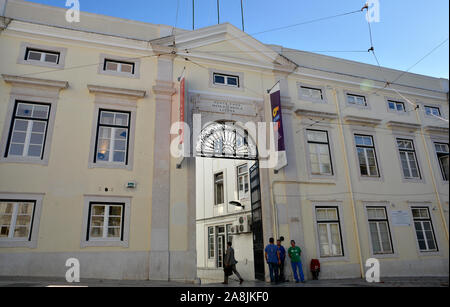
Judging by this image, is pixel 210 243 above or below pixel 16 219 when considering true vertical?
below

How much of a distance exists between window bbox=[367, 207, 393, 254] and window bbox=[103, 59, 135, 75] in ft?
36.6

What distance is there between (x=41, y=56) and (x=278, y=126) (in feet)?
29.1

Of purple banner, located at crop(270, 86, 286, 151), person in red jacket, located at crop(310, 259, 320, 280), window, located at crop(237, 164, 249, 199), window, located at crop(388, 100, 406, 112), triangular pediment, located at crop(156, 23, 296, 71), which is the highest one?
triangular pediment, located at crop(156, 23, 296, 71)

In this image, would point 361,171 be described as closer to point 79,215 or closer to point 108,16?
point 79,215

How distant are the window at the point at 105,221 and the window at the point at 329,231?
292 inches

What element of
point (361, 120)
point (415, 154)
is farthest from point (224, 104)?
point (415, 154)

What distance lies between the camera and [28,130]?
1018 centimetres

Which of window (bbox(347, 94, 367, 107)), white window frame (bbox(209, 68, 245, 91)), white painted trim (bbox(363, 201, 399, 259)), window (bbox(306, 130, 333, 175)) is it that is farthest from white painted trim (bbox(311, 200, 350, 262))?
white window frame (bbox(209, 68, 245, 91))

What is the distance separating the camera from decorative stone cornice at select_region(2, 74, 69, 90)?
10.2 m

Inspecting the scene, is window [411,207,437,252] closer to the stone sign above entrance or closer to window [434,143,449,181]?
the stone sign above entrance

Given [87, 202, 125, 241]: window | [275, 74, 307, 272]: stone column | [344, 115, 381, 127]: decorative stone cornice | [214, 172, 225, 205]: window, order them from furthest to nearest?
[214, 172, 225, 205]: window → [344, 115, 381, 127]: decorative stone cornice → [275, 74, 307, 272]: stone column → [87, 202, 125, 241]: window

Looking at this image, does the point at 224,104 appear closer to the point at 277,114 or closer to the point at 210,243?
the point at 277,114

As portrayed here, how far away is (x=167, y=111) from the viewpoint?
11.6 metres

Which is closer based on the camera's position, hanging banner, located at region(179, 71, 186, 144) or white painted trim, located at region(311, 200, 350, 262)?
hanging banner, located at region(179, 71, 186, 144)
